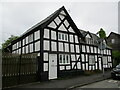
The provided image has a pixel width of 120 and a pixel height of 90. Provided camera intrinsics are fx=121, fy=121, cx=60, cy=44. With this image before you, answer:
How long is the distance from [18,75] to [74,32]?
353 inches

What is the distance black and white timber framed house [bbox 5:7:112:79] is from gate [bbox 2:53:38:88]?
90 centimetres

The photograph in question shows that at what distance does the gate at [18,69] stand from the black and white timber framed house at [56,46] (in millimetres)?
902

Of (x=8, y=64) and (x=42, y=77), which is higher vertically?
(x=8, y=64)

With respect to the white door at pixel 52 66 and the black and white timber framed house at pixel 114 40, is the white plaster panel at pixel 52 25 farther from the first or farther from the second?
the black and white timber framed house at pixel 114 40

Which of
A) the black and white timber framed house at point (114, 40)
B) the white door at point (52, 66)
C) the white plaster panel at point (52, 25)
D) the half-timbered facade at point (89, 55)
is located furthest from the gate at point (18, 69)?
the black and white timber framed house at point (114, 40)

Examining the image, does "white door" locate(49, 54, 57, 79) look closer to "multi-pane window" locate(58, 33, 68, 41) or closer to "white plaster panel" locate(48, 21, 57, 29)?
"multi-pane window" locate(58, 33, 68, 41)

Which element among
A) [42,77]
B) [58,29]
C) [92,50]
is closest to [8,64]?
[42,77]

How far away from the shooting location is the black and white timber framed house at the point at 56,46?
11.7 m

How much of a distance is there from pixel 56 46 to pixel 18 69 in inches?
196

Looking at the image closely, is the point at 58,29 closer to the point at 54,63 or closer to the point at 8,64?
the point at 54,63

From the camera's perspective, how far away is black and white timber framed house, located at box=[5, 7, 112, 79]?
11656mm

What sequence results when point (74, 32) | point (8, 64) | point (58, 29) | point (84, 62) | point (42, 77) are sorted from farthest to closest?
point (84, 62) → point (74, 32) → point (58, 29) → point (42, 77) → point (8, 64)

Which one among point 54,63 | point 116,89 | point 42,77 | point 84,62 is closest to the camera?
point 116,89

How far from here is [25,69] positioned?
9445mm
